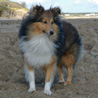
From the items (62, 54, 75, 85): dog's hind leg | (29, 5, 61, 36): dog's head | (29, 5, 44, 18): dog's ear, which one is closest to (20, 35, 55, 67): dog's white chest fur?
(29, 5, 61, 36): dog's head

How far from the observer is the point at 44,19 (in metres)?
4.64

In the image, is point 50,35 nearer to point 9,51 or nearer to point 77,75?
point 77,75

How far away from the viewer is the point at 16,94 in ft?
14.3

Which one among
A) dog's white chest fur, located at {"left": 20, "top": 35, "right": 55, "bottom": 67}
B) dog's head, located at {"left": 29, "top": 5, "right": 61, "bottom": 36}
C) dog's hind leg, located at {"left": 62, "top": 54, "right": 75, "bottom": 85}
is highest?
dog's head, located at {"left": 29, "top": 5, "right": 61, "bottom": 36}

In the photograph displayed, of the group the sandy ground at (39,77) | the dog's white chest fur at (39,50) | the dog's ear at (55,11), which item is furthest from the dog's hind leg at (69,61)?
the dog's ear at (55,11)

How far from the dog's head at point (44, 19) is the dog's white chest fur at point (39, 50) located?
0.67ft

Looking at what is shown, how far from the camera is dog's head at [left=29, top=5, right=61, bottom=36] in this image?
180 inches

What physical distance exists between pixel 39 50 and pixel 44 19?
0.66 metres

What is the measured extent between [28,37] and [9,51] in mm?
3624

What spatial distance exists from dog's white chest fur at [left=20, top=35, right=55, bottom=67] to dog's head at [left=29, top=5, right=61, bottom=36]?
204 mm

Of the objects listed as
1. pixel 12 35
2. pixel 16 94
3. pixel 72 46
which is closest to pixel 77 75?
pixel 72 46

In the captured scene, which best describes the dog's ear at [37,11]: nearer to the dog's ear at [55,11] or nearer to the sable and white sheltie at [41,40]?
the sable and white sheltie at [41,40]

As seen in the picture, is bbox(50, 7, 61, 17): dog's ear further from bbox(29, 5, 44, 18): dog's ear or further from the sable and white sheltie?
bbox(29, 5, 44, 18): dog's ear

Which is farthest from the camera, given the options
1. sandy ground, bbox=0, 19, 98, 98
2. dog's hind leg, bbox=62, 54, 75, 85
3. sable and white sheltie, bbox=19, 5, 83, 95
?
dog's hind leg, bbox=62, 54, 75, 85
